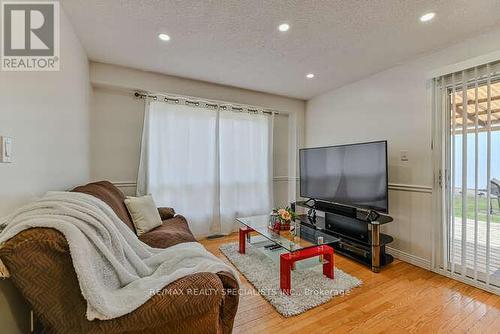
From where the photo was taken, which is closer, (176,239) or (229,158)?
(176,239)

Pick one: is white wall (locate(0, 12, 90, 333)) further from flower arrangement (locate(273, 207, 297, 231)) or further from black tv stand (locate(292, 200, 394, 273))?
black tv stand (locate(292, 200, 394, 273))

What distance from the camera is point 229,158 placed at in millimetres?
3502

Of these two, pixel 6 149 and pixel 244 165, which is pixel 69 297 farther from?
pixel 244 165

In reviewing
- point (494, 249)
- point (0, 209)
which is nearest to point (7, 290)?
point (0, 209)

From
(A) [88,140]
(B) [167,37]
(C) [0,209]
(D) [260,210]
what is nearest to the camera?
(C) [0,209]

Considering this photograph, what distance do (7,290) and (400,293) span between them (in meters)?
2.61

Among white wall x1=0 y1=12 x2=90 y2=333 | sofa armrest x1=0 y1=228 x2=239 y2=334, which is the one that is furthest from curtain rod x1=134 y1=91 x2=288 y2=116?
sofa armrest x1=0 y1=228 x2=239 y2=334

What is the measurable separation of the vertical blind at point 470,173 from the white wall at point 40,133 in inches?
130

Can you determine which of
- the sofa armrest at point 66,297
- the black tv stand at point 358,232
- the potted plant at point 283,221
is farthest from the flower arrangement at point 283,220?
the sofa armrest at point 66,297

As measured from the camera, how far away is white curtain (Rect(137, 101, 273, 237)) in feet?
9.94

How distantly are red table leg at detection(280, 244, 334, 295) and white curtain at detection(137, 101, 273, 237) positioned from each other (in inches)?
66.6

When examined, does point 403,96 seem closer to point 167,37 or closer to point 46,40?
point 167,37

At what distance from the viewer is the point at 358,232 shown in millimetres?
2619

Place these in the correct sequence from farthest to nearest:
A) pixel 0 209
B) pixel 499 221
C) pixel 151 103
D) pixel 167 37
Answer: pixel 151 103 < pixel 167 37 < pixel 499 221 < pixel 0 209
